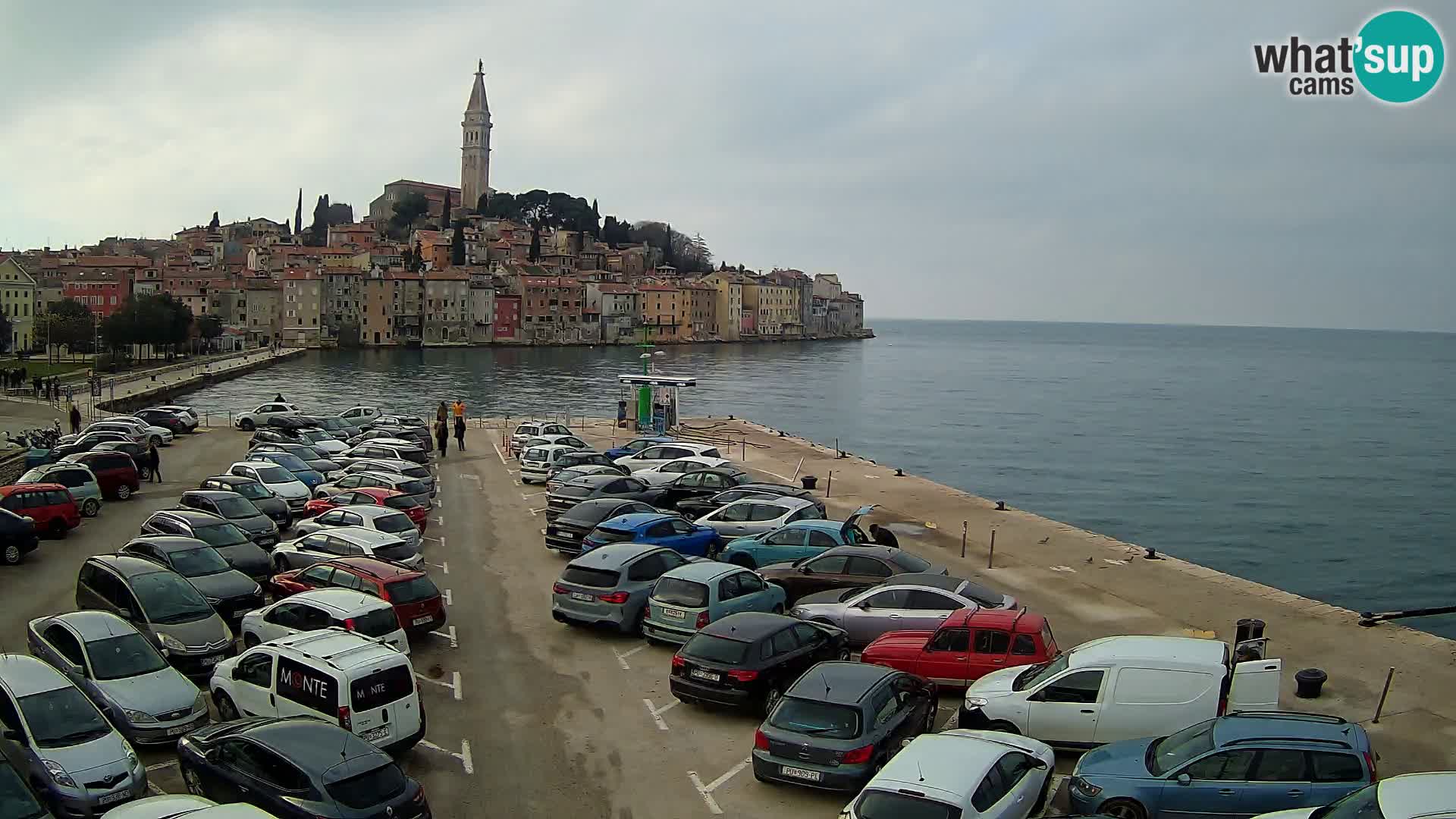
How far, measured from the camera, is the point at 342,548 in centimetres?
1658

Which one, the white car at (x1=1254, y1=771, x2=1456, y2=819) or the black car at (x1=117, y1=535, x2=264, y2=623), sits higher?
the white car at (x1=1254, y1=771, x2=1456, y2=819)

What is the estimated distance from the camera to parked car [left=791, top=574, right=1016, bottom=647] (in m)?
13.8

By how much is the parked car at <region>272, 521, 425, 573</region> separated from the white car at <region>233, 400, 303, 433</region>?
23.4m

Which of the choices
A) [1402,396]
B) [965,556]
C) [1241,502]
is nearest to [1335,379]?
[1402,396]

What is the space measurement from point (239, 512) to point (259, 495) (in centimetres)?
215

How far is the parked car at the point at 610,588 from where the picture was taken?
1436 centimetres

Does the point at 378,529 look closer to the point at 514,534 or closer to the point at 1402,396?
the point at 514,534

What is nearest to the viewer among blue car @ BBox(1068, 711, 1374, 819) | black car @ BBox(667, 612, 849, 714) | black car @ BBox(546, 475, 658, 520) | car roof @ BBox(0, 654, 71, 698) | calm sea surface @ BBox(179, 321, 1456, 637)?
blue car @ BBox(1068, 711, 1374, 819)

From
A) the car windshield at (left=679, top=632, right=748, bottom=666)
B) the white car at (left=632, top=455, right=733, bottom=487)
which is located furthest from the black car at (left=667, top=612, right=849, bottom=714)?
the white car at (left=632, top=455, right=733, bottom=487)

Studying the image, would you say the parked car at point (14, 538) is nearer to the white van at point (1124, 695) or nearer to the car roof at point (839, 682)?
the car roof at point (839, 682)

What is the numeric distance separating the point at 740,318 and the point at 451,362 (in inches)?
3030

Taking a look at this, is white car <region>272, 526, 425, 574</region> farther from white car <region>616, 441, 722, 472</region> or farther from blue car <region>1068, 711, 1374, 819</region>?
white car <region>616, 441, 722, 472</region>

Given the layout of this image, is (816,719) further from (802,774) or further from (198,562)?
(198,562)

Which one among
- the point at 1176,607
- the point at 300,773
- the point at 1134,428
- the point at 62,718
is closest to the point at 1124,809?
the point at 300,773
